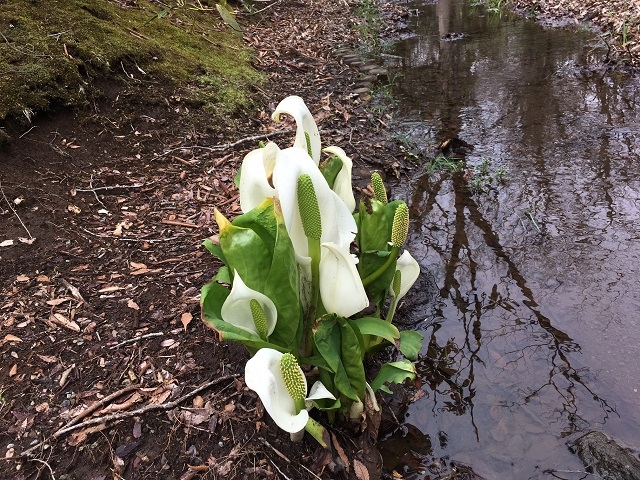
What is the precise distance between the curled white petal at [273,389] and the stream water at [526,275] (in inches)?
31.6

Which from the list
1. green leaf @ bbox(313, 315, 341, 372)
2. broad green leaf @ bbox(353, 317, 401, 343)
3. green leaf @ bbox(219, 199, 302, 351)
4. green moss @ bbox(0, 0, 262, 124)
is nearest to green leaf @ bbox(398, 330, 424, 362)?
broad green leaf @ bbox(353, 317, 401, 343)

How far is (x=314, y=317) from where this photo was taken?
5.57ft

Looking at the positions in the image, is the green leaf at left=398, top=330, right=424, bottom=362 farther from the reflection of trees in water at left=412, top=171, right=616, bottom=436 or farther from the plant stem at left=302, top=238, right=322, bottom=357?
the reflection of trees in water at left=412, top=171, right=616, bottom=436

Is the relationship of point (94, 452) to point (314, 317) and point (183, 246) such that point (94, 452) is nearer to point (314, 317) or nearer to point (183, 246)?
point (314, 317)

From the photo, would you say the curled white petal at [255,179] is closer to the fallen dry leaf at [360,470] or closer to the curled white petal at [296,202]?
the curled white petal at [296,202]

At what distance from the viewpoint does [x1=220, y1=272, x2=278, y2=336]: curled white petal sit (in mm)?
1379

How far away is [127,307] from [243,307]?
0.98 m

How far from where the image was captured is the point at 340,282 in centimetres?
145

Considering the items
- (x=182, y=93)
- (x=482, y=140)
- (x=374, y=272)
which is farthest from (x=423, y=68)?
(x=374, y=272)

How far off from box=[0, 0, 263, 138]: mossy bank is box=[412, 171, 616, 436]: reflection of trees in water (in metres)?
2.07

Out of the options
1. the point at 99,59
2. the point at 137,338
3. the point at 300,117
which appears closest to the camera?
the point at 300,117

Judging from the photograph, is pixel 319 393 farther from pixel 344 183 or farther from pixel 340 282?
pixel 344 183

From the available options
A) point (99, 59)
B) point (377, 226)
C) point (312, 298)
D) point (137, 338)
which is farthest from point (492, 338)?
point (99, 59)

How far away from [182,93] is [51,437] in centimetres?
300
